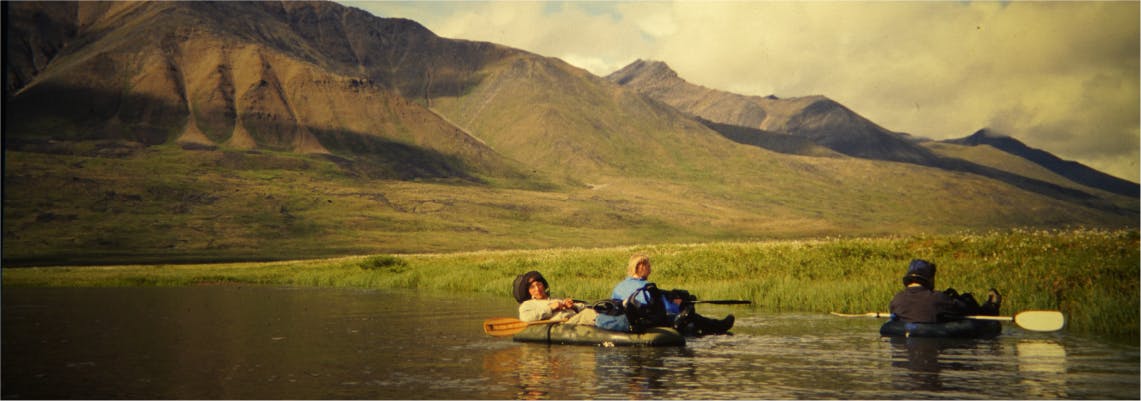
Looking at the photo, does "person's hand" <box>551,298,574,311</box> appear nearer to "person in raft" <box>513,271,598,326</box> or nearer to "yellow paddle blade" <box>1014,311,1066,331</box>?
"person in raft" <box>513,271,598,326</box>

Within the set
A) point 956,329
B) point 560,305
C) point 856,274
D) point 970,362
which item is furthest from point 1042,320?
point 856,274

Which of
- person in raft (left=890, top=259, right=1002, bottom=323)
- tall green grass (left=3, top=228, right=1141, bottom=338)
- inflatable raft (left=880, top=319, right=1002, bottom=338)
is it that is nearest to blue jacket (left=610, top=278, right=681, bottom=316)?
person in raft (left=890, top=259, right=1002, bottom=323)

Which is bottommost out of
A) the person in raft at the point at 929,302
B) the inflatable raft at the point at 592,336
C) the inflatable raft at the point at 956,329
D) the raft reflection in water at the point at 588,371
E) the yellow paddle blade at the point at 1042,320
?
the raft reflection in water at the point at 588,371

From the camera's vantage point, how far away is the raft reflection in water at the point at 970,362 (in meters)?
20.0

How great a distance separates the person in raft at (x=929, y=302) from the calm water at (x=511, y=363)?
82 centimetres

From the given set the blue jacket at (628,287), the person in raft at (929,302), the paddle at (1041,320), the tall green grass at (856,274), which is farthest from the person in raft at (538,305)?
the paddle at (1041,320)

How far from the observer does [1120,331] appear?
27625 millimetres

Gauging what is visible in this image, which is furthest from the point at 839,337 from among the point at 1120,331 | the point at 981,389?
the point at 981,389

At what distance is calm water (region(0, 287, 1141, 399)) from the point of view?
1978cm

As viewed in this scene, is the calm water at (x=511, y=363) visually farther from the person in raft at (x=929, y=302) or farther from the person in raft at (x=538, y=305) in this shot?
the person in raft at (x=538, y=305)

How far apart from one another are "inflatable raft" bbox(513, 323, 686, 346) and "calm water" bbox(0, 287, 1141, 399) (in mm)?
296

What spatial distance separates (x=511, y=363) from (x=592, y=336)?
11.4ft

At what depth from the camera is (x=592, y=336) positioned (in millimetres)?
26828

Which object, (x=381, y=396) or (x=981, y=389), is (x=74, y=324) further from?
(x=981, y=389)
